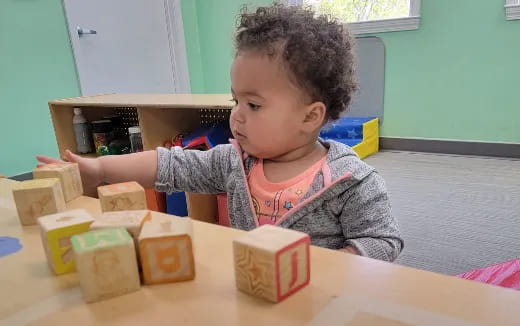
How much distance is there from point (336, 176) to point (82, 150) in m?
1.57

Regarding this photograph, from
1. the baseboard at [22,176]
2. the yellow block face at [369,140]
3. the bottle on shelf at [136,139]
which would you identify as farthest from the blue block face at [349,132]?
the baseboard at [22,176]

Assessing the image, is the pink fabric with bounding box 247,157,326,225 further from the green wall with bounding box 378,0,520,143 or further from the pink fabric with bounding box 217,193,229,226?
the green wall with bounding box 378,0,520,143

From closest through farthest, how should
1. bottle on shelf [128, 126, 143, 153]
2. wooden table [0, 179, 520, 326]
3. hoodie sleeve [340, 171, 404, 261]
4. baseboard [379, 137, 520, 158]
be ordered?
wooden table [0, 179, 520, 326]
hoodie sleeve [340, 171, 404, 261]
bottle on shelf [128, 126, 143, 153]
baseboard [379, 137, 520, 158]

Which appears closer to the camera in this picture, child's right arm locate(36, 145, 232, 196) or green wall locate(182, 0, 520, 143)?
child's right arm locate(36, 145, 232, 196)

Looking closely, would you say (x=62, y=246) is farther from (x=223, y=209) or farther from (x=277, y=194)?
(x=223, y=209)

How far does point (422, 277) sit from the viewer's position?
0.41m

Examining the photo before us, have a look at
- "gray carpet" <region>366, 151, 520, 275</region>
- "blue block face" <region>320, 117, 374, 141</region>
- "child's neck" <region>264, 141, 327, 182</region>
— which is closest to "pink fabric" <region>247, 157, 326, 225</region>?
"child's neck" <region>264, 141, 327, 182</region>

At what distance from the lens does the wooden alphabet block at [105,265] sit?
1.30ft

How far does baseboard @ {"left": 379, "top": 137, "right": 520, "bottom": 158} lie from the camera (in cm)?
264

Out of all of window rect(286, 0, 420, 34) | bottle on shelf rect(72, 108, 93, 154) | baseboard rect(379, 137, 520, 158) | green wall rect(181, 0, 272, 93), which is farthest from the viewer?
green wall rect(181, 0, 272, 93)

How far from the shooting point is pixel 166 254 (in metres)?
0.42

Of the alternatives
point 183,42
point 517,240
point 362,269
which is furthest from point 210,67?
point 362,269

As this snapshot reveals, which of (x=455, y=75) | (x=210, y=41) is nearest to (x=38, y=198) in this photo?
(x=455, y=75)

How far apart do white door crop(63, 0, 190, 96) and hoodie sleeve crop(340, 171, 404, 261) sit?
8.38 feet
